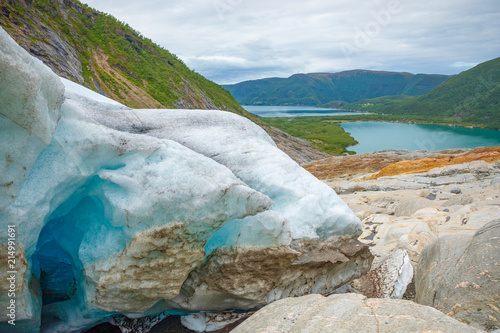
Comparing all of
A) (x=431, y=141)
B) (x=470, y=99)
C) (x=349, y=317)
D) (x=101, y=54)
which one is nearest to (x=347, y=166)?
(x=101, y=54)

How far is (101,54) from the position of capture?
4916 centimetres

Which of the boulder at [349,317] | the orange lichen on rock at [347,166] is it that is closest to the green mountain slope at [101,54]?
the orange lichen on rock at [347,166]

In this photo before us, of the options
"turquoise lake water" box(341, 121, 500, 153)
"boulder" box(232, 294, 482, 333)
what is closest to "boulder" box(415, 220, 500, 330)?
"boulder" box(232, 294, 482, 333)

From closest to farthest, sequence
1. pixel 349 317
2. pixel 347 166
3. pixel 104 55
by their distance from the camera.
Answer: pixel 349 317, pixel 104 55, pixel 347 166

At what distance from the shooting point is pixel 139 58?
57.6 m

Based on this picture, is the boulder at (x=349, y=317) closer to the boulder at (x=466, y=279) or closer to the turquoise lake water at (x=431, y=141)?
the boulder at (x=466, y=279)

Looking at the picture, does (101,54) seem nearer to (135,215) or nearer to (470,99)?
(135,215)

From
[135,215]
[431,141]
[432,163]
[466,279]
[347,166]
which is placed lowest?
[347,166]

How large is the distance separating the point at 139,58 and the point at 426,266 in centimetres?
5955

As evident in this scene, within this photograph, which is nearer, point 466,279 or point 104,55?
point 466,279

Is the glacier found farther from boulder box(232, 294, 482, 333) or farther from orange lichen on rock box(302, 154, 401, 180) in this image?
orange lichen on rock box(302, 154, 401, 180)

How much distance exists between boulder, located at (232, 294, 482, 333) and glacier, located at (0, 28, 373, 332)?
1445mm

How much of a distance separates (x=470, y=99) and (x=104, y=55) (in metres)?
170

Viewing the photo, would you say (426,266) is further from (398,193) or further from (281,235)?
(398,193)
